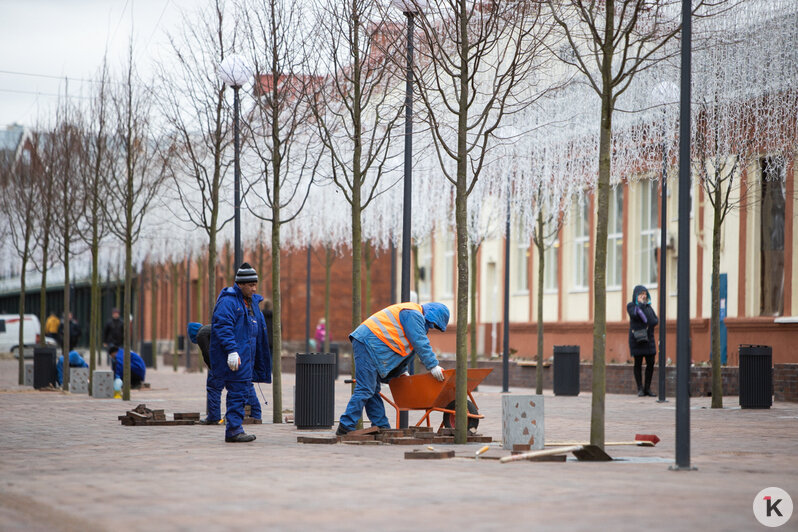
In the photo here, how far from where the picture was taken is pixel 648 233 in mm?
30250

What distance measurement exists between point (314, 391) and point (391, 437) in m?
2.43

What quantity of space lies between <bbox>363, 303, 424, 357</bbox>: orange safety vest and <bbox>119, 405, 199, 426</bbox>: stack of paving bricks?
3807 mm

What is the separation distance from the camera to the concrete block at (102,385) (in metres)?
21.9

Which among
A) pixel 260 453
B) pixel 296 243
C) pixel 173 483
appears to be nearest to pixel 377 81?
pixel 260 453

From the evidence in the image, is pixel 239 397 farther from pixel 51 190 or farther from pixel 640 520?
pixel 51 190

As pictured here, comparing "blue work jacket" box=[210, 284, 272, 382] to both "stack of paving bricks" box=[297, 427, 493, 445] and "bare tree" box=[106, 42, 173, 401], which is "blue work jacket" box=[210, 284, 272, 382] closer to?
"stack of paving bricks" box=[297, 427, 493, 445]

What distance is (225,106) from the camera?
1959 cm

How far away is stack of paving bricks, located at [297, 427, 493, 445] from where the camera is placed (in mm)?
11969

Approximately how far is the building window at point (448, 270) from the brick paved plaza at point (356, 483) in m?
28.2

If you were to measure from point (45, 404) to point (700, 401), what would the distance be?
11.1m

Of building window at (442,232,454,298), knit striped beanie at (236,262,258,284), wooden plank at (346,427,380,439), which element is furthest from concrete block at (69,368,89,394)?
building window at (442,232,454,298)

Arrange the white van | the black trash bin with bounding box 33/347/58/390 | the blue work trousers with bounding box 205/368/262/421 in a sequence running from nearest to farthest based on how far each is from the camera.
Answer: the blue work trousers with bounding box 205/368/262/421 < the black trash bin with bounding box 33/347/58/390 < the white van

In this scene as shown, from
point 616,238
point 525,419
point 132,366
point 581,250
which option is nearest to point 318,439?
point 525,419

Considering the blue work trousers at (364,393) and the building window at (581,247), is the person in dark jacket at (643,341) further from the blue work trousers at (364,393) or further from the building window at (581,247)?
the blue work trousers at (364,393)
